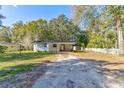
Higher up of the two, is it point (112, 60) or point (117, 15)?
point (117, 15)

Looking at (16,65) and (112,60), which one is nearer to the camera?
(16,65)

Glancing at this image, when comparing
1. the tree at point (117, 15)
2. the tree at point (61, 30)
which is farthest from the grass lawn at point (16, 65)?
the tree at point (61, 30)

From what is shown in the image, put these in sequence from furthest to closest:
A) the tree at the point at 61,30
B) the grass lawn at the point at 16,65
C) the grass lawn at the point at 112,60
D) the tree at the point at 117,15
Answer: the tree at the point at 61,30
the tree at the point at 117,15
the grass lawn at the point at 112,60
the grass lawn at the point at 16,65

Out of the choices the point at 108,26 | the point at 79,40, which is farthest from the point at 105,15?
the point at 79,40

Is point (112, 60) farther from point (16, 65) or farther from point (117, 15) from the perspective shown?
point (16, 65)

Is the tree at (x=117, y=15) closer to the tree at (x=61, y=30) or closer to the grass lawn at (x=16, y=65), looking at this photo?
the grass lawn at (x=16, y=65)

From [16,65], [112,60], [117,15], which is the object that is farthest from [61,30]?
[16,65]

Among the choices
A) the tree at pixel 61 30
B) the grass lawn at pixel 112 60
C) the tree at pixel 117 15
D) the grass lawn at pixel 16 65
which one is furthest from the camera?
the tree at pixel 61 30

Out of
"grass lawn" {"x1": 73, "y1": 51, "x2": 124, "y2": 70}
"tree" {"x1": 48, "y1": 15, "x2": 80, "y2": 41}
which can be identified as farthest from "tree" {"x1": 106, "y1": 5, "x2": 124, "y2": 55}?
"tree" {"x1": 48, "y1": 15, "x2": 80, "y2": 41}

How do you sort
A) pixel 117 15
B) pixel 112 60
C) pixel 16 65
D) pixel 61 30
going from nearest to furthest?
pixel 16 65, pixel 112 60, pixel 117 15, pixel 61 30

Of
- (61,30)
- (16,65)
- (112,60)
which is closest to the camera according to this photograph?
(16,65)

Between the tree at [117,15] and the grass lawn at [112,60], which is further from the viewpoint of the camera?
the tree at [117,15]

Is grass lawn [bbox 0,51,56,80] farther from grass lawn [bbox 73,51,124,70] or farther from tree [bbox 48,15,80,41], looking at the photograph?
tree [bbox 48,15,80,41]

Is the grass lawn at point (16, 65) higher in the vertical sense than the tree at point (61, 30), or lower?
Result: lower
